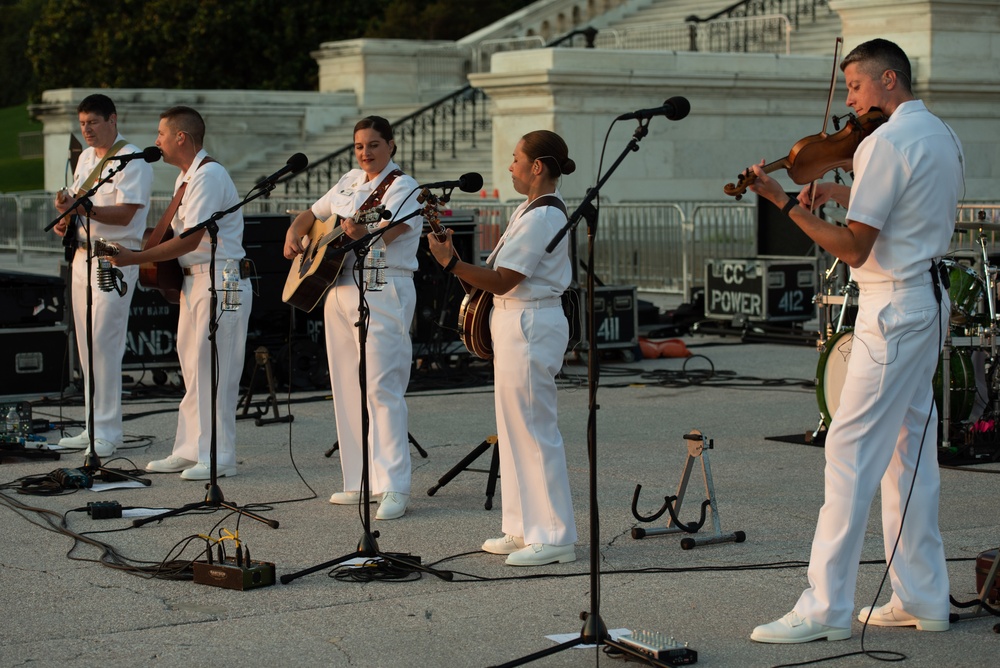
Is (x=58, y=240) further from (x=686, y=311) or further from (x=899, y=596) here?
(x=899, y=596)

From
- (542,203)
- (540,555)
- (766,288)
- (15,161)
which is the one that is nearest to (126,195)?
(542,203)

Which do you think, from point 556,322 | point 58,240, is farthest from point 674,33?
point 556,322

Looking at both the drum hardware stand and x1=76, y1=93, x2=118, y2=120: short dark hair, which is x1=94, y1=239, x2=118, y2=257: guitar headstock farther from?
the drum hardware stand

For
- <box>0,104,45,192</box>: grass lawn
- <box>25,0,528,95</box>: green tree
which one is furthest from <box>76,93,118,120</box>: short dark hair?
<box>0,104,45,192</box>: grass lawn

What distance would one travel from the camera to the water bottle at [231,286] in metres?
9.52

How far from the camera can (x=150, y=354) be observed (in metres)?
13.6

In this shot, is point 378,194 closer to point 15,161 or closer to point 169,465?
point 169,465

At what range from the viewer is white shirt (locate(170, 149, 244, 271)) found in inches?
376

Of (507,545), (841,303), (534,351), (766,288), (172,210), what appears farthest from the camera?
(766,288)

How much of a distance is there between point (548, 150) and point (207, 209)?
2999 mm

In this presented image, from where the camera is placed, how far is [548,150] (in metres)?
7.36

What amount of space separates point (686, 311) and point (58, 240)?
14811mm

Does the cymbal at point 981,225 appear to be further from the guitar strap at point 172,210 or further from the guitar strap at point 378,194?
the guitar strap at point 172,210

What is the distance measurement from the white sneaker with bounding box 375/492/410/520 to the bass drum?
275 centimetres
